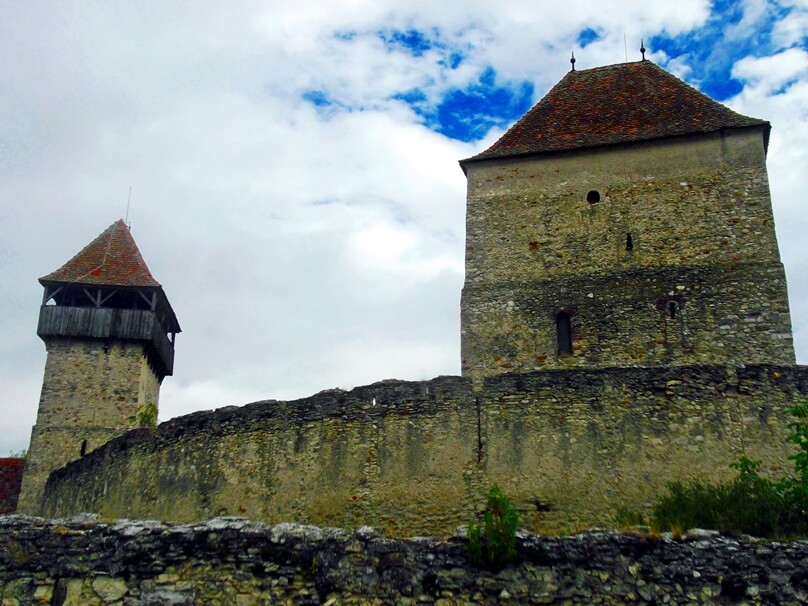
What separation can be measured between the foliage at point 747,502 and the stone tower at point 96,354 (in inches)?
777

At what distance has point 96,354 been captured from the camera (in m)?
28.8

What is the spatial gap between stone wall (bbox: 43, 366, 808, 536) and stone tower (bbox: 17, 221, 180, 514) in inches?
553

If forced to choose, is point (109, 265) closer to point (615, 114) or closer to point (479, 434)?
point (615, 114)

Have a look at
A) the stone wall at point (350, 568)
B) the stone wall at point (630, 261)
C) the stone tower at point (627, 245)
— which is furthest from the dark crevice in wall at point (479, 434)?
the stone wall at point (350, 568)

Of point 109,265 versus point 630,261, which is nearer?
point 630,261

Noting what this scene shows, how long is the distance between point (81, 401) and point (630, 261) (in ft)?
57.0

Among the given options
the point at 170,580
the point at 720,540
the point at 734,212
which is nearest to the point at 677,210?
the point at 734,212

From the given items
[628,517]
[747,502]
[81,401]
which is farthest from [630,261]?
[81,401]

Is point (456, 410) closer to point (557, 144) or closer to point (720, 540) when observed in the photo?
point (720, 540)

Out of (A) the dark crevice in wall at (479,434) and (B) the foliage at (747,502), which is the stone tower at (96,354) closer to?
(A) the dark crevice in wall at (479,434)

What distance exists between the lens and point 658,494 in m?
12.0

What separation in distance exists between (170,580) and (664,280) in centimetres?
1197

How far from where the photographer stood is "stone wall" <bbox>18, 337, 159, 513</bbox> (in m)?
27.3

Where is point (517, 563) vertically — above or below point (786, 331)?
below
